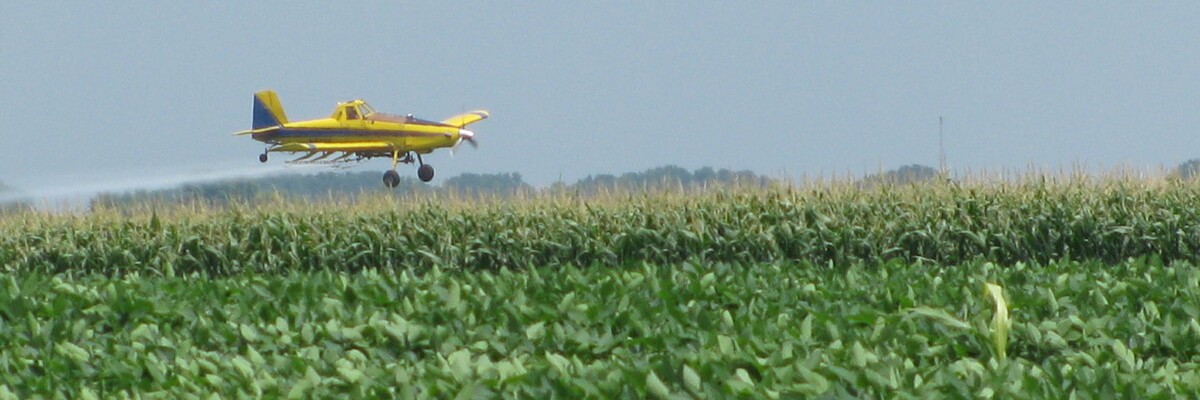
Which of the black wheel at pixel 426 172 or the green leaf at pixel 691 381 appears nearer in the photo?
the green leaf at pixel 691 381

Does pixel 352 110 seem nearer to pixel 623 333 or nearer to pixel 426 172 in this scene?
pixel 426 172

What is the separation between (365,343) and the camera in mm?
5656

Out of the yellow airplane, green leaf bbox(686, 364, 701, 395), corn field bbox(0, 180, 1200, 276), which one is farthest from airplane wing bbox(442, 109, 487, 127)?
green leaf bbox(686, 364, 701, 395)

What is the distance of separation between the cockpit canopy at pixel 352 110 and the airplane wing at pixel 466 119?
150cm

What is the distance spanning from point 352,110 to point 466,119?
205 cm

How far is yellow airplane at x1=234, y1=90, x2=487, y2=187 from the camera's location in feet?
80.1

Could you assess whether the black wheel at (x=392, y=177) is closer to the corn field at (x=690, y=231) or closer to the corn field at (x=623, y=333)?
the corn field at (x=690, y=231)

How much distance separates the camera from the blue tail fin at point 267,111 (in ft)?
89.0

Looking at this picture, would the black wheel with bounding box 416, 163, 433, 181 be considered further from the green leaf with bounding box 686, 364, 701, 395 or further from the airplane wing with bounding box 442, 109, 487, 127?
the green leaf with bounding box 686, 364, 701, 395

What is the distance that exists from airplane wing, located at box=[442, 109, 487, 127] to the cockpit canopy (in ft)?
4.91

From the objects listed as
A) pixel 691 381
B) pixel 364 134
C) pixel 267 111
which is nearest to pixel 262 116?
pixel 267 111

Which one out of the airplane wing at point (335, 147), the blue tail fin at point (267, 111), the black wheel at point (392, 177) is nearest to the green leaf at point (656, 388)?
the black wheel at point (392, 177)

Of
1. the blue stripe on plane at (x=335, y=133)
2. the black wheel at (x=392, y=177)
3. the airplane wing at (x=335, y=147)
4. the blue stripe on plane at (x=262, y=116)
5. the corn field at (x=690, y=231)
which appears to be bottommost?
the corn field at (x=690, y=231)

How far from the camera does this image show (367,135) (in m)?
25.1
